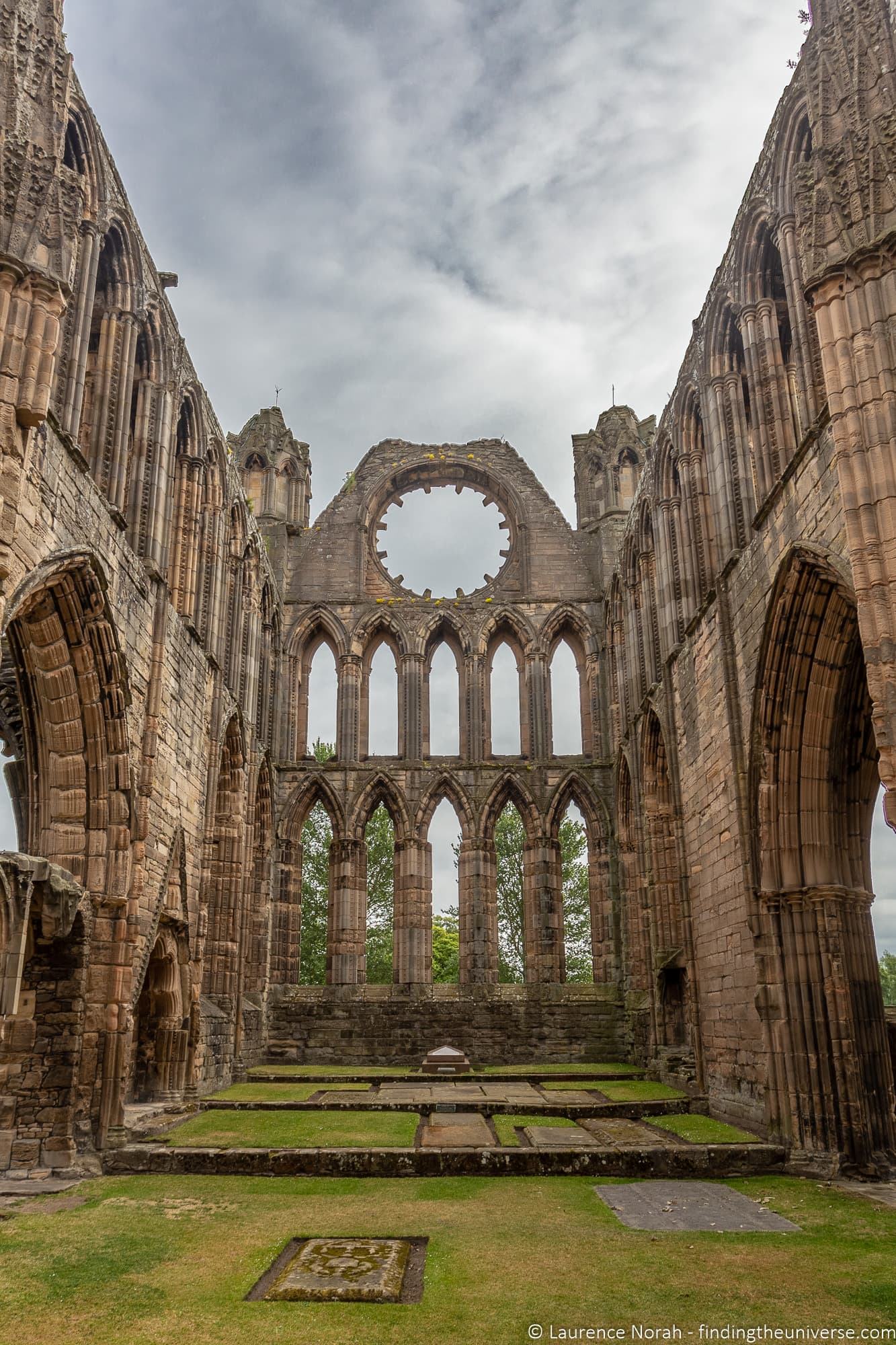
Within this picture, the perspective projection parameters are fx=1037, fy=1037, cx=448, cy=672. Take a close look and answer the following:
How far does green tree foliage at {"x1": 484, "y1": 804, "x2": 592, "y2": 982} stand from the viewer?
99.8 feet

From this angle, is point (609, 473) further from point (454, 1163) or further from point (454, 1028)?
point (454, 1163)

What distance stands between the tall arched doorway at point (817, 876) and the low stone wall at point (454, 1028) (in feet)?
29.4

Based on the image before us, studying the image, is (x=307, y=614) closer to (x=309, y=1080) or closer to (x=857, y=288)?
(x=309, y=1080)

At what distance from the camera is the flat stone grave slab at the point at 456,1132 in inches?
377

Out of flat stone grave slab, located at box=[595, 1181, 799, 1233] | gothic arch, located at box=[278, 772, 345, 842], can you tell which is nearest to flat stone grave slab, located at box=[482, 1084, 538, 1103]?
flat stone grave slab, located at box=[595, 1181, 799, 1233]

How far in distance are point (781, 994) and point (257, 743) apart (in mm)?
11263

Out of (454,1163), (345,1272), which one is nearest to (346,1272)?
(345,1272)

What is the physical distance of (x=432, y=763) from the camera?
71.2 ft

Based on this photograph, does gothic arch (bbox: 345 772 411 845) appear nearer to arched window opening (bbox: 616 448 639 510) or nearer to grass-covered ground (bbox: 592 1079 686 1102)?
grass-covered ground (bbox: 592 1079 686 1102)

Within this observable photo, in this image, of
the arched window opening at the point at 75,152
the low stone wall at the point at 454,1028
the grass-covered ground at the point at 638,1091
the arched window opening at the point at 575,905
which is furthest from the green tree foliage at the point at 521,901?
the arched window opening at the point at 75,152

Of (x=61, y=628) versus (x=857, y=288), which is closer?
(x=857, y=288)

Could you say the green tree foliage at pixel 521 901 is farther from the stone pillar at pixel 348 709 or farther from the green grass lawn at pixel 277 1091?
the green grass lawn at pixel 277 1091

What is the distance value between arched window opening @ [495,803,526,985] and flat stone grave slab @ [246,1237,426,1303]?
22028mm

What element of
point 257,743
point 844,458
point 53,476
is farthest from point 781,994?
point 257,743
